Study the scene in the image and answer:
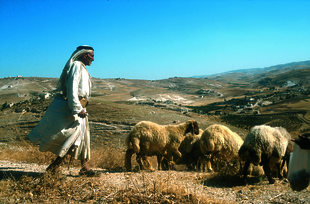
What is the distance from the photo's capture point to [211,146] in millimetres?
8039

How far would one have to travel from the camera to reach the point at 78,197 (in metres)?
3.99

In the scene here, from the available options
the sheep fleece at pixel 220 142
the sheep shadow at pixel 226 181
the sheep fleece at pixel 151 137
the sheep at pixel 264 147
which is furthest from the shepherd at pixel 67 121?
the sheep fleece at pixel 220 142

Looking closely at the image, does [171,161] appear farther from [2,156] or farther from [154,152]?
[2,156]

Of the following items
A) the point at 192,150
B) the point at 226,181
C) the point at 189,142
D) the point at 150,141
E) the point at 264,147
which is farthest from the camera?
the point at 192,150

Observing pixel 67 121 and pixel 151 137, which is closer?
pixel 67 121

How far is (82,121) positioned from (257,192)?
4.48 metres

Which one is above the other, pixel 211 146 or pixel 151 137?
pixel 151 137

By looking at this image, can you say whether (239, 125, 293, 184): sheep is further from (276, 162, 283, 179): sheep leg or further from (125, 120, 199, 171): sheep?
(125, 120, 199, 171): sheep

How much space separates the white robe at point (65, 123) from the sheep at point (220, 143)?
4904 mm

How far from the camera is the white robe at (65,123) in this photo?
4656mm

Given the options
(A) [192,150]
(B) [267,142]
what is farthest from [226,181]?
(A) [192,150]

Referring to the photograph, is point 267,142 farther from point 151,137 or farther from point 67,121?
point 67,121

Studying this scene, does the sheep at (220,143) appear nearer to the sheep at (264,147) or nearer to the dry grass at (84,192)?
the sheep at (264,147)

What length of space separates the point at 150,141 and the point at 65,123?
11.9 feet
